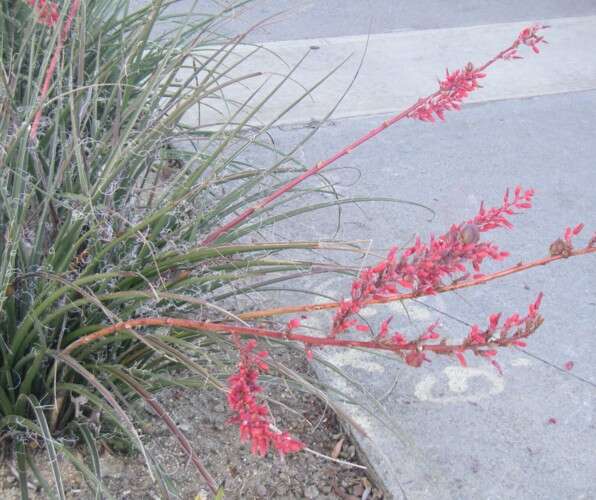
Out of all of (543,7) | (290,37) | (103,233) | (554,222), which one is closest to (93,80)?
(103,233)

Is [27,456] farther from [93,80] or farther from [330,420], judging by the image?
[93,80]

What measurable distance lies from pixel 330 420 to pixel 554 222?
1.64 metres

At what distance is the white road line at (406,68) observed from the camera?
4118 millimetres

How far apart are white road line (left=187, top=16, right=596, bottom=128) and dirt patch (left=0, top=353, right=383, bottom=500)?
193 cm

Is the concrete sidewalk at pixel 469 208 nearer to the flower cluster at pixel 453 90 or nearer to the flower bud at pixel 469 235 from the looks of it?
the flower cluster at pixel 453 90

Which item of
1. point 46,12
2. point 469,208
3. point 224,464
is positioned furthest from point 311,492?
point 469,208

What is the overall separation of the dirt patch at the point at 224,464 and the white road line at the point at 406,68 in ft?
6.33

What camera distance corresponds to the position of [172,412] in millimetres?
2055

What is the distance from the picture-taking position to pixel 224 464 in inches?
76.4

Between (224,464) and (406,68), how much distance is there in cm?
326

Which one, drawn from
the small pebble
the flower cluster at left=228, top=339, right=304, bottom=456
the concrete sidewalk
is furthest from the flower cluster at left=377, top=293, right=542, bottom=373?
the small pebble

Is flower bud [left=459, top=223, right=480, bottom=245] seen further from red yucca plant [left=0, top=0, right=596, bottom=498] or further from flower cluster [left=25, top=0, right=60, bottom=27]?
flower cluster [left=25, top=0, right=60, bottom=27]

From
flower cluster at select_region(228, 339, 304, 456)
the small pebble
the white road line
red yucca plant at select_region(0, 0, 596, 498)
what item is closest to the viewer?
flower cluster at select_region(228, 339, 304, 456)

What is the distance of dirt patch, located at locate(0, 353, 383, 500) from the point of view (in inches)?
72.5
